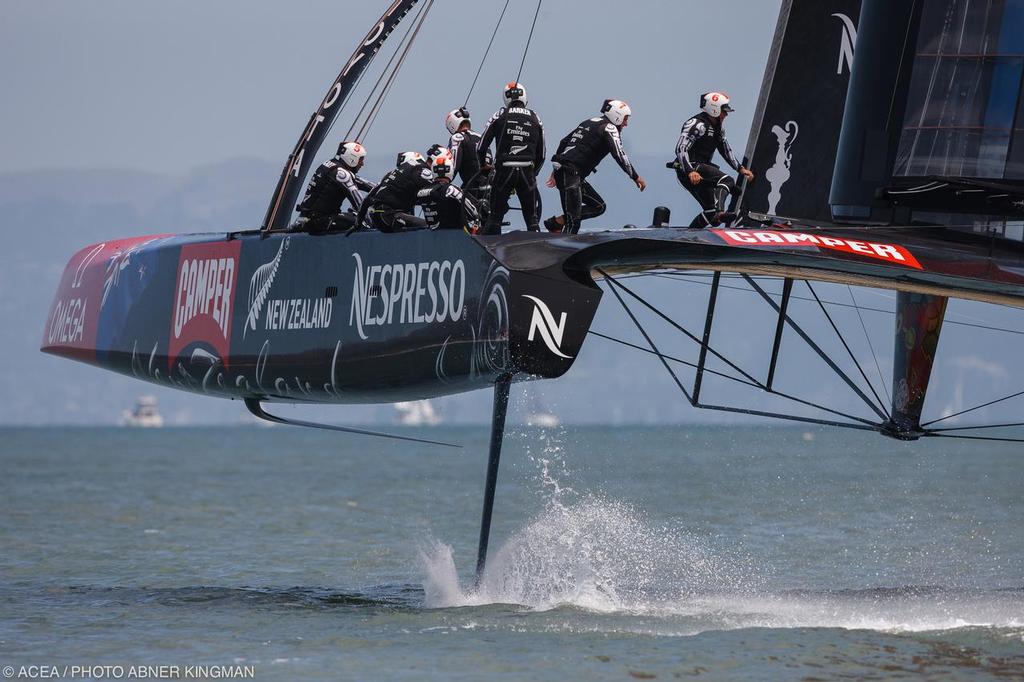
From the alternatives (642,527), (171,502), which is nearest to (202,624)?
(642,527)

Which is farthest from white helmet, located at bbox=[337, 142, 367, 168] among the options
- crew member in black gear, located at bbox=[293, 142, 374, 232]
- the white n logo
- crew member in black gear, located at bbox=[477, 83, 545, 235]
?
the white n logo

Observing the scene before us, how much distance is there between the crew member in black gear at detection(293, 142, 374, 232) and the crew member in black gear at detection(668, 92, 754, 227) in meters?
1.96

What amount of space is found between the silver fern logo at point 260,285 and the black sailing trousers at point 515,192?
1670 millimetres

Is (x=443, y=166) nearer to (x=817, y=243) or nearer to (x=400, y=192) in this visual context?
(x=400, y=192)

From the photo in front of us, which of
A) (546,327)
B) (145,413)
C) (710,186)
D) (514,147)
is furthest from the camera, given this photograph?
(145,413)

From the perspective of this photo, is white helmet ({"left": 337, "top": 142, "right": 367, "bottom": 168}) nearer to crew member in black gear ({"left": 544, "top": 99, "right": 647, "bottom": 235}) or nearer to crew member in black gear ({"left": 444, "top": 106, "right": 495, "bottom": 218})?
crew member in black gear ({"left": 444, "top": 106, "right": 495, "bottom": 218})

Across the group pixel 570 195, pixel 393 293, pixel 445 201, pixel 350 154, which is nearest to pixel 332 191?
pixel 350 154

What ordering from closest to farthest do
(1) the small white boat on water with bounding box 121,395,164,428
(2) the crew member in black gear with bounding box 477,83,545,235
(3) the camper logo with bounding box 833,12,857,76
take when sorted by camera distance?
(2) the crew member in black gear with bounding box 477,83,545,235 → (3) the camper logo with bounding box 833,12,857,76 → (1) the small white boat on water with bounding box 121,395,164,428

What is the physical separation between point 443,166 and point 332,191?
3.09ft

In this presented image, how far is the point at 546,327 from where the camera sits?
8.14 metres

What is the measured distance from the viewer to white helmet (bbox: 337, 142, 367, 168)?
34.3 feet

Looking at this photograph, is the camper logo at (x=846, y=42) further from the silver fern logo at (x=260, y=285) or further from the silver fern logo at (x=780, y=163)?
the silver fern logo at (x=260, y=285)

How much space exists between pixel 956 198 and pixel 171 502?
Answer: 20.9 m

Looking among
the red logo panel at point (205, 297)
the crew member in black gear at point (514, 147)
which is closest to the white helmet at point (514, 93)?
the crew member in black gear at point (514, 147)
